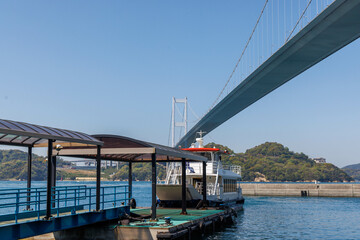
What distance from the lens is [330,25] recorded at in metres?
33.5

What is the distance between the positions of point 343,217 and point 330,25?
16162 millimetres

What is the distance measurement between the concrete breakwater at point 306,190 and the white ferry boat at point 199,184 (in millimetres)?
34847

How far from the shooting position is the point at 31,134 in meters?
12.6

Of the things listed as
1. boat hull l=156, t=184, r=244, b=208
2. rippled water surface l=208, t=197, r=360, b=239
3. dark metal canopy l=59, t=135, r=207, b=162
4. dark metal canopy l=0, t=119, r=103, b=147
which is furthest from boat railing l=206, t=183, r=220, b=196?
dark metal canopy l=0, t=119, r=103, b=147

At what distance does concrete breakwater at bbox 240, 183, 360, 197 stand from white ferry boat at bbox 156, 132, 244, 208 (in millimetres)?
34847

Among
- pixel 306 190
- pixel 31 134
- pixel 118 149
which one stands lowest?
pixel 306 190

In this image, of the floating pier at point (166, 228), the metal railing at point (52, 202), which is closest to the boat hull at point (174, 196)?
the floating pier at point (166, 228)

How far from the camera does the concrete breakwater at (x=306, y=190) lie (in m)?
68.4

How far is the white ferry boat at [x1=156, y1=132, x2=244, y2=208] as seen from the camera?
2589 centimetres

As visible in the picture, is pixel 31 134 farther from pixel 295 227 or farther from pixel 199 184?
pixel 295 227

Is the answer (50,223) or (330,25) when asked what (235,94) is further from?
(50,223)

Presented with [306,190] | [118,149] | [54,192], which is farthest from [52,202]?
[306,190]

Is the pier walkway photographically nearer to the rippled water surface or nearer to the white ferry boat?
the white ferry boat

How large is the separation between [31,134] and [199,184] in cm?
2044
